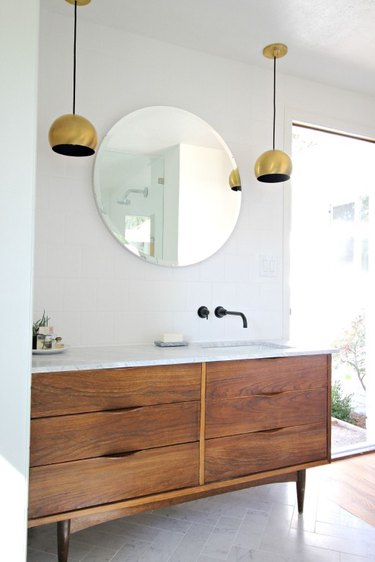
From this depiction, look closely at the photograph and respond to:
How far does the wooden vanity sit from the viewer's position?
5.23 ft

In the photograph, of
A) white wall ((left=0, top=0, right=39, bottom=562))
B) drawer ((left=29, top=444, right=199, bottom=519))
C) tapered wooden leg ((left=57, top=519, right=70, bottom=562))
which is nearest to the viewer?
white wall ((left=0, top=0, right=39, bottom=562))

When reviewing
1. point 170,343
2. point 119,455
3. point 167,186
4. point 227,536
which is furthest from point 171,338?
point 227,536

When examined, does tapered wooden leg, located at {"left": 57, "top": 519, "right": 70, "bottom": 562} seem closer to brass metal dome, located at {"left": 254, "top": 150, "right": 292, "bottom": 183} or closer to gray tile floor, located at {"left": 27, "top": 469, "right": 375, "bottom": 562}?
gray tile floor, located at {"left": 27, "top": 469, "right": 375, "bottom": 562}

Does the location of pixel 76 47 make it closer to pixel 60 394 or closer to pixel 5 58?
pixel 5 58

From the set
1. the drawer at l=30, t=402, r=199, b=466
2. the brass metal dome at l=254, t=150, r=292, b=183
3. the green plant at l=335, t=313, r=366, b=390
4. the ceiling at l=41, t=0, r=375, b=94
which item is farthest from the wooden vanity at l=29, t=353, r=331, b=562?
the ceiling at l=41, t=0, r=375, b=94

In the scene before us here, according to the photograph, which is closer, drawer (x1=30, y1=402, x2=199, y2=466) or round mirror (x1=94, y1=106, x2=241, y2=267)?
drawer (x1=30, y1=402, x2=199, y2=466)

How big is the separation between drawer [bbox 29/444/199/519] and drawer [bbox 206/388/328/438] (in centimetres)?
16

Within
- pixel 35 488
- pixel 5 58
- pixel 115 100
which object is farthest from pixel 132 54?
pixel 35 488

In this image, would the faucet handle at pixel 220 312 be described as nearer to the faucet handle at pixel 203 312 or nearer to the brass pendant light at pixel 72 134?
the faucet handle at pixel 203 312

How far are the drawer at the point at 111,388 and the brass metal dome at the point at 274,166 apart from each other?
45.1 inches

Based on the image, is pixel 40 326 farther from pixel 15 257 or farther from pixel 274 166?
pixel 274 166

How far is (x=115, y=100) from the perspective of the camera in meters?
2.30

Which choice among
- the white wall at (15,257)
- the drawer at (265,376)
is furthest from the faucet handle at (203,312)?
the white wall at (15,257)

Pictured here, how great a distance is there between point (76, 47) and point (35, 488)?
2.06m
